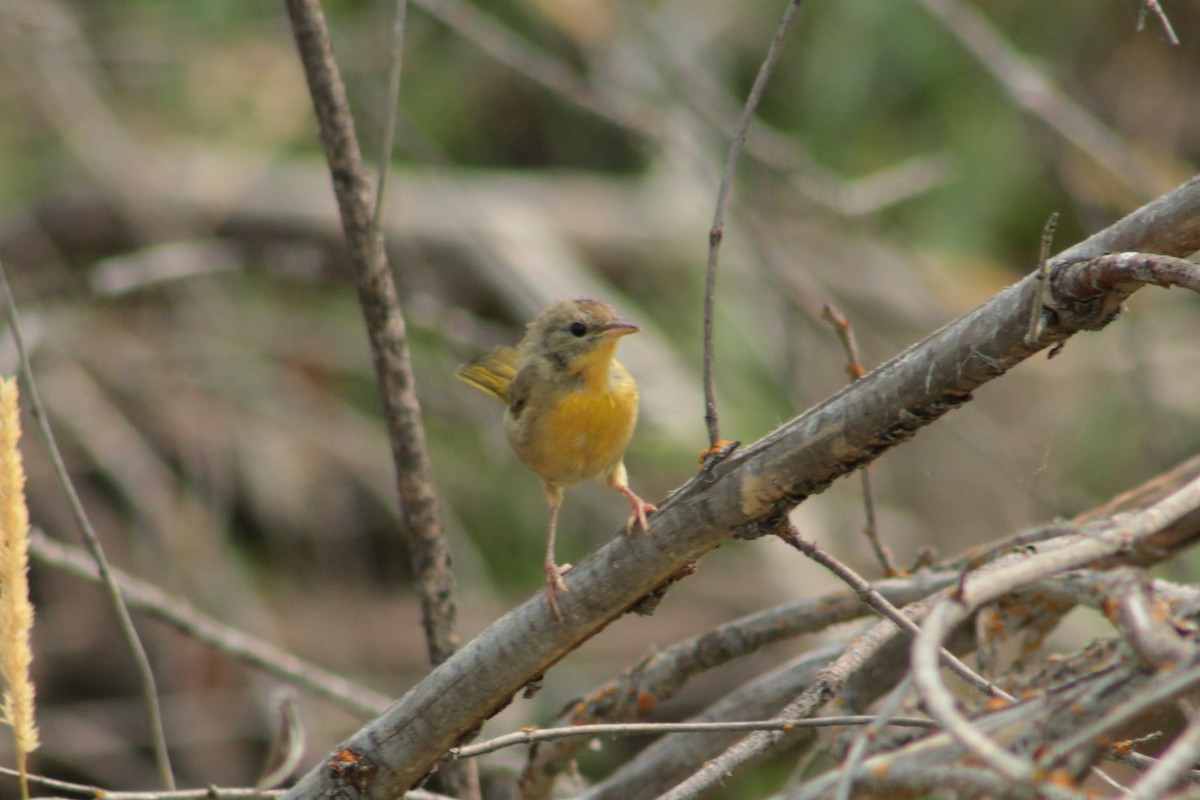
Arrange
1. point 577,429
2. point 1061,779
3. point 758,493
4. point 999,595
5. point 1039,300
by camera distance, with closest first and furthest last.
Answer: point 1061,779 → point 999,595 → point 1039,300 → point 758,493 → point 577,429

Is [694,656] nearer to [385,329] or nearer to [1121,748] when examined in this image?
[385,329]

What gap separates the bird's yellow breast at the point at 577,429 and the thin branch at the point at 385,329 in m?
0.68

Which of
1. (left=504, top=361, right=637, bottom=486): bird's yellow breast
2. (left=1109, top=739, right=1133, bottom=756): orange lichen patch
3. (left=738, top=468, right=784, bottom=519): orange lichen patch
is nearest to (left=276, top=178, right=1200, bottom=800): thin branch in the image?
(left=738, top=468, right=784, bottom=519): orange lichen patch

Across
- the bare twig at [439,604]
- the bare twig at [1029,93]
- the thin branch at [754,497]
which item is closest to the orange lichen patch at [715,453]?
the thin branch at [754,497]

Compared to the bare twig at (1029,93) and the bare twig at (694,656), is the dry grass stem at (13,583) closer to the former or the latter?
the bare twig at (694,656)

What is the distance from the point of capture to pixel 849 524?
23.3 ft

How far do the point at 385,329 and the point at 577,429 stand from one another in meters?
0.89


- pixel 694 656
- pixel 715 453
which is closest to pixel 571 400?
pixel 694 656

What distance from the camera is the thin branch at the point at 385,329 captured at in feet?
9.93

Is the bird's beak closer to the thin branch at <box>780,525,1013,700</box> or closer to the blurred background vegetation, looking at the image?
the blurred background vegetation

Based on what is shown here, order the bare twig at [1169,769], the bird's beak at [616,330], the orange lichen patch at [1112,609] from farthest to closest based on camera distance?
1. the bird's beak at [616,330]
2. the orange lichen patch at [1112,609]
3. the bare twig at [1169,769]

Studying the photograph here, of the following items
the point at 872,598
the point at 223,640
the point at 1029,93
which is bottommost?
the point at 872,598

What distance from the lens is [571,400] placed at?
12.9 feet

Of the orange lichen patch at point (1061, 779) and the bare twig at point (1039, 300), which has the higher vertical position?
the bare twig at point (1039, 300)
